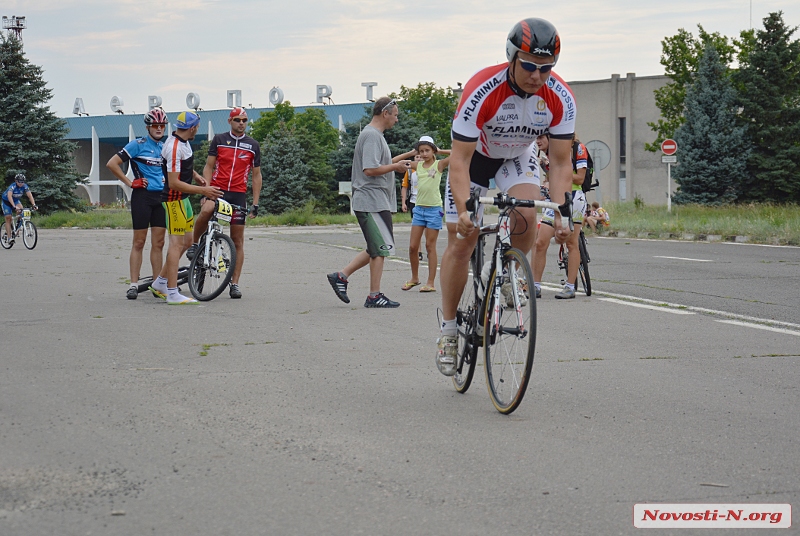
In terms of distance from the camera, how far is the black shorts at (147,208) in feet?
37.8

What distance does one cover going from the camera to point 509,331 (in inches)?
208

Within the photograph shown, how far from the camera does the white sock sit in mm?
5996

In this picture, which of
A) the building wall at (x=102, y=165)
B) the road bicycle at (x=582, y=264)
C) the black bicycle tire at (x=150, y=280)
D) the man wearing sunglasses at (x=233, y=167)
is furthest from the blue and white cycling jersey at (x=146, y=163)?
the building wall at (x=102, y=165)

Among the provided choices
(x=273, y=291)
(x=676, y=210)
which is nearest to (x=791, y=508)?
(x=273, y=291)

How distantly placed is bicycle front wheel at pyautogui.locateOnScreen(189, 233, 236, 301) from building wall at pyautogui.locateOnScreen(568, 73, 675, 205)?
217 ft

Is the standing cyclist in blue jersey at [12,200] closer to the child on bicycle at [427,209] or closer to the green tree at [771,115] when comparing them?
the child on bicycle at [427,209]

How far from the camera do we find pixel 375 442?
4773mm

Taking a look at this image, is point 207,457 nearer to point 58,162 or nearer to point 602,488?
point 602,488

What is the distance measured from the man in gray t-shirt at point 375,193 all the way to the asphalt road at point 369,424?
2.64ft

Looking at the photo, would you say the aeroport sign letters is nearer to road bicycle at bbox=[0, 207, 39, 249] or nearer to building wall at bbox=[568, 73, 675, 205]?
building wall at bbox=[568, 73, 675, 205]

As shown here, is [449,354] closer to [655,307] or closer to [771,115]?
[655,307]

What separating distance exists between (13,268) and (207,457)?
14142 millimetres

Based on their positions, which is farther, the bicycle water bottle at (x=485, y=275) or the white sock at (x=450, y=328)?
the white sock at (x=450, y=328)

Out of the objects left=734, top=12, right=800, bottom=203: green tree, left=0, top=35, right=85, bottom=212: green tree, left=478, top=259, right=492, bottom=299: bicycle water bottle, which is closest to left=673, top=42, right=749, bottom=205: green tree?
left=734, top=12, right=800, bottom=203: green tree
